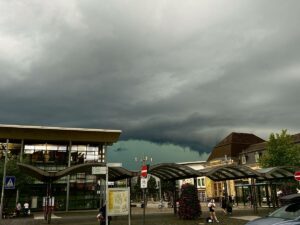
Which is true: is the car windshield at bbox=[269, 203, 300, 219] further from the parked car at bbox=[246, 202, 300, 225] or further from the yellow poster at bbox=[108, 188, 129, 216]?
the yellow poster at bbox=[108, 188, 129, 216]

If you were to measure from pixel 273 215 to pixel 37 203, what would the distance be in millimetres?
42894

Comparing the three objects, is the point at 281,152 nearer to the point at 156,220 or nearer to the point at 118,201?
the point at 156,220

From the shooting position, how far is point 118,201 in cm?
1591

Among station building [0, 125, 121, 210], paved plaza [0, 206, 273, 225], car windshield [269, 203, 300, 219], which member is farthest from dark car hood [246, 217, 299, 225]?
station building [0, 125, 121, 210]

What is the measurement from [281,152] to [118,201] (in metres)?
27.9

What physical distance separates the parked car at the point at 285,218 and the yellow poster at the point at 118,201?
726cm

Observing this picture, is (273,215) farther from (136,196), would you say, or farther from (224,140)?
(136,196)

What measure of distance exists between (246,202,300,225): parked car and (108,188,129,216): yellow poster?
7.26m

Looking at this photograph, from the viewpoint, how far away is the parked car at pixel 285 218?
9.16m

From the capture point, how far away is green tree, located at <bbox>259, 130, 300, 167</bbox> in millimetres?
38375

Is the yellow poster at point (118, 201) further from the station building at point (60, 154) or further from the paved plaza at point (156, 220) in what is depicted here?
the station building at point (60, 154)

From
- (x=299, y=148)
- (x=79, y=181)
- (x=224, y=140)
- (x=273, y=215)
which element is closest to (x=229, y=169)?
(x=299, y=148)

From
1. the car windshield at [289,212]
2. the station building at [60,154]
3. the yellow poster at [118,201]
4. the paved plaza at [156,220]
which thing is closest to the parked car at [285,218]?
the car windshield at [289,212]

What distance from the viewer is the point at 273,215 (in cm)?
1054
